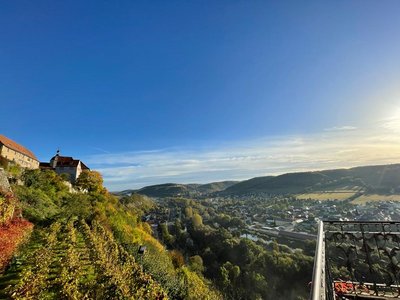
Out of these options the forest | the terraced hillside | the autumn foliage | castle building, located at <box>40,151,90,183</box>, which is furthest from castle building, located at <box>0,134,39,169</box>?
the terraced hillside

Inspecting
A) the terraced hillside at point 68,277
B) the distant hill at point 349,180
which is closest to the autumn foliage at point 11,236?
the terraced hillside at point 68,277

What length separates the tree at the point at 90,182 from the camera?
3812 centimetres

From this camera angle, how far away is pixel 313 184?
575ft

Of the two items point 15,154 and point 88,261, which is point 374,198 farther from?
point 15,154

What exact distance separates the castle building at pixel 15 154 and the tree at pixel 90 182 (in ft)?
24.7

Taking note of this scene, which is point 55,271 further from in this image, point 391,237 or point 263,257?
point 263,257

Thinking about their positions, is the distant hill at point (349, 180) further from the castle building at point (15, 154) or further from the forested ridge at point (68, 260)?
the castle building at point (15, 154)

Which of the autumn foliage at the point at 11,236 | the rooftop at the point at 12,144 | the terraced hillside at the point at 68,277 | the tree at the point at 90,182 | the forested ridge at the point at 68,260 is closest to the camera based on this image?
the terraced hillside at the point at 68,277

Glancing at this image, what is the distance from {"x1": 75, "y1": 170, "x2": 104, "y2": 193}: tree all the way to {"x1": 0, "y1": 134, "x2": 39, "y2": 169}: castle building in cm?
751

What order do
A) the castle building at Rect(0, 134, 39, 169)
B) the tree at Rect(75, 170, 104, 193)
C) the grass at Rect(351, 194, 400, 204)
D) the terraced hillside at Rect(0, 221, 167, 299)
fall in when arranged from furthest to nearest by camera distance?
the grass at Rect(351, 194, 400, 204), the tree at Rect(75, 170, 104, 193), the castle building at Rect(0, 134, 39, 169), the terraced hillside at Rect(0, 221, 167, 299)

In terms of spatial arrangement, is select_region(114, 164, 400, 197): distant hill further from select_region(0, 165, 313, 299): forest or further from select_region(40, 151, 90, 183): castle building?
select_region(40, 151, 90, 183): castle building

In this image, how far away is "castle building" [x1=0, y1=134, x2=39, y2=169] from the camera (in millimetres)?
29959

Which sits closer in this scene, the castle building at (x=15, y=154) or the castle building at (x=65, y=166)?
the castle building at (x=15, y=154)

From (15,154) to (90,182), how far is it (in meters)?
11.0
